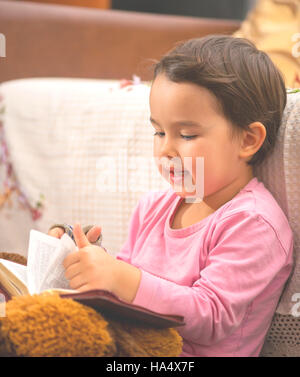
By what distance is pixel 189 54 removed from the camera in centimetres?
73

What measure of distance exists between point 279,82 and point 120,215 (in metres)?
0.42

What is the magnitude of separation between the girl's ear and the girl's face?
0.03 feet

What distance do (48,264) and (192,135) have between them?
0.25 m

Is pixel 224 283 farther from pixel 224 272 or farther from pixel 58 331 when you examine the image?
pixel 58 331

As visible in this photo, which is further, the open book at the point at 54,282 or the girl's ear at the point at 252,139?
the girl's ear at the point at 252,139

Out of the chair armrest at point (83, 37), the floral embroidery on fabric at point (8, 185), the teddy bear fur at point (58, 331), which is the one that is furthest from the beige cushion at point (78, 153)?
the teddy bear fur at point (58, 331)

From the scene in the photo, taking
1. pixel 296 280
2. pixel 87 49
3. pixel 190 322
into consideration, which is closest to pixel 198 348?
pixel 190 322

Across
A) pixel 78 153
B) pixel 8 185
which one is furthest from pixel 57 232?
pixel 8 185

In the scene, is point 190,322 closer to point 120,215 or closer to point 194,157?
point 194,157

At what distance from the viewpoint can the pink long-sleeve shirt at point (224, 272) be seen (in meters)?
0.67

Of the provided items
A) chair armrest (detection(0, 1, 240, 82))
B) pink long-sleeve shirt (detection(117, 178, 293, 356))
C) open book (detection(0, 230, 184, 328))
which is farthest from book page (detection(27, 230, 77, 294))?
chair armrest (detection(0, 1, 240, 82))

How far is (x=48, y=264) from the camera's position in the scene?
0.69m

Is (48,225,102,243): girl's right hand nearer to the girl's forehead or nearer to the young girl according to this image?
the young girl

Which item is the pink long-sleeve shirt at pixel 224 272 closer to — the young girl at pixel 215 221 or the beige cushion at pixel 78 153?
the young girl at pixel 215 221
